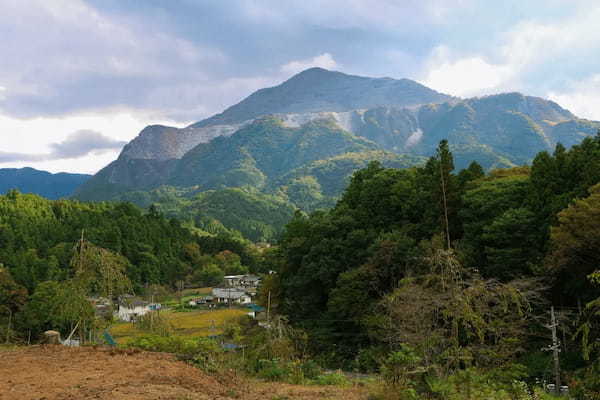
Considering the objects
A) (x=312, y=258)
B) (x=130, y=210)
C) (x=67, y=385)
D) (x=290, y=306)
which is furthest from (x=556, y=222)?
(x=130, y=210)

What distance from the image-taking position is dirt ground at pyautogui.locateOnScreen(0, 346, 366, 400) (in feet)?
23.8

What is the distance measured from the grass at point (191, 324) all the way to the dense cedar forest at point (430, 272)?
645cm

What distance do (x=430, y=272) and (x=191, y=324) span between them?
34301mm

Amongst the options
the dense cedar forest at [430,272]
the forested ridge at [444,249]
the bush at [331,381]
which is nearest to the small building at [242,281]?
the dense cedar forest at [430,272]

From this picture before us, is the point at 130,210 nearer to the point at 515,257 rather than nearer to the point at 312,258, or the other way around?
the point at 312,258

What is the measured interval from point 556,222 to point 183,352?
669 inches

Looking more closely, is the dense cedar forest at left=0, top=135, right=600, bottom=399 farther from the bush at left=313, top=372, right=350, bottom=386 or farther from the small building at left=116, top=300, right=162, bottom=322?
the small building at left=116, top=300, right=162, bottom=322

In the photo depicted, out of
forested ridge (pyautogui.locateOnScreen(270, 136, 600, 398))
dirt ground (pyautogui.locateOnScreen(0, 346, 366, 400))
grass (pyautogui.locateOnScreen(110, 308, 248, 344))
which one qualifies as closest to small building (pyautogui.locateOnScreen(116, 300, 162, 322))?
grass (pyautogui.locateOnScreen(110, 308, 248, 344))

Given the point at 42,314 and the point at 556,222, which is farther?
the point at 42,314

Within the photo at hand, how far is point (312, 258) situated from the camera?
28672 mm

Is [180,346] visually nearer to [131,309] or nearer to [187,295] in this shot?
[131,309]

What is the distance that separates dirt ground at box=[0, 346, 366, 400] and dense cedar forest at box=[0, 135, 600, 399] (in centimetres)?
224

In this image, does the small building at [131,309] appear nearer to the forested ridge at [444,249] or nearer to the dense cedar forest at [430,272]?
the dense cedar forest at [430,272]

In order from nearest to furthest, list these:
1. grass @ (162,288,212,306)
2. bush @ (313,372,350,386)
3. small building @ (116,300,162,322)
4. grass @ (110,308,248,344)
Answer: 1. bush @ (313,372,350,386)
2. grass @ (110,308,248,344)
3. small building @ (116,300,162,322)
4. grass @ (162,288,212,306)
